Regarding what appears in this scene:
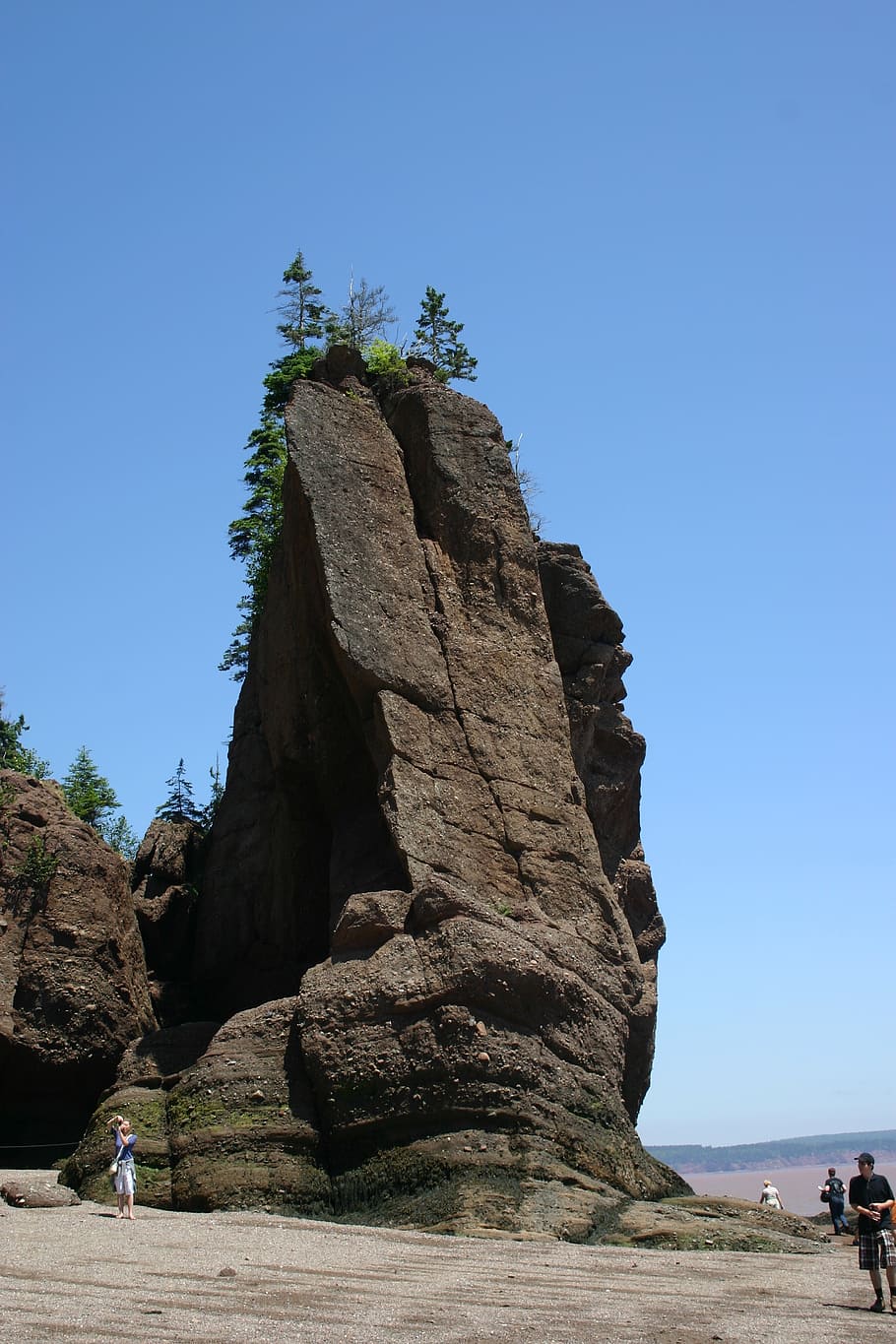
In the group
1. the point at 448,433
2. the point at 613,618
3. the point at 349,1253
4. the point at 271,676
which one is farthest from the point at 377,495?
the point at 349,1253

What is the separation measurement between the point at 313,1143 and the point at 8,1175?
558cm

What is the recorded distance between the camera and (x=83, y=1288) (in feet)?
42.4

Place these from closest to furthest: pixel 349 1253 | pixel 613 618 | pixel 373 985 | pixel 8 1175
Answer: pixel 349 1253
pixel 373 985
pixel 8 1175
pixel 613 618

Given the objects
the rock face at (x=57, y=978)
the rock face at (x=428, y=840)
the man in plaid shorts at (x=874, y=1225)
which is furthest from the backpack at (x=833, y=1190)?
the rock face at (x=57, y=978)

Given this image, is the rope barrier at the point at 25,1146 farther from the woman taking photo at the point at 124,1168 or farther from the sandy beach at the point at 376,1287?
the sandy beach at the point at 376,1287

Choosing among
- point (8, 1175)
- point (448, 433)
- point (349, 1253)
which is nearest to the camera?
point (349, 1253)

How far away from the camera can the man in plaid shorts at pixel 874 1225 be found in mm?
14766

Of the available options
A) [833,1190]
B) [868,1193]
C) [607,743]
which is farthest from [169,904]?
[868,1193]

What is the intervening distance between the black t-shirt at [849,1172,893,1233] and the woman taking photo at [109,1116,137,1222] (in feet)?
29.7

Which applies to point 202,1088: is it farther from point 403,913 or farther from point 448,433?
point 448,433

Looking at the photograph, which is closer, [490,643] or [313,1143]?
[313,1143]

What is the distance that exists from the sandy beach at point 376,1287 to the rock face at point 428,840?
7.61 ft

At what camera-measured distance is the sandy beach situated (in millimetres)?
11641

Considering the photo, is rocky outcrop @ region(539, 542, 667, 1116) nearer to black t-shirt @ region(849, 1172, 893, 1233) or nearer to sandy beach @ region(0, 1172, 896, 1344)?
sandy beach @ region(0, 1172, 896, 1344)
